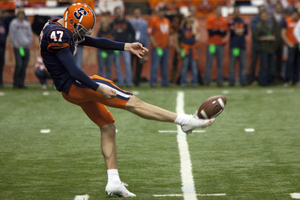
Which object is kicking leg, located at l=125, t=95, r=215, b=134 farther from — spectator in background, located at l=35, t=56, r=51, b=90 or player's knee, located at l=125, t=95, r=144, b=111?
spectator in background, located at l=35, t=56, r=51, b=90

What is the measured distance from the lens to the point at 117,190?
3965mm

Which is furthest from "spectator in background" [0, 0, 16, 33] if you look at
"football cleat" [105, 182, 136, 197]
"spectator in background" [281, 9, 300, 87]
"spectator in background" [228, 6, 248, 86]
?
"football cleat" [105, 182, 136, 197]

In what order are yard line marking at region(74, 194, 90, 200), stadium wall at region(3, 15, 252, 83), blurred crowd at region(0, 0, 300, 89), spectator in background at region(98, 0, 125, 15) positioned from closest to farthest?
yard line marking at region(74, 194, 90, 200) < blurred crowd at region(0, 0, 300, 89) < stadium wall at region(3, 15, 252, 83) < spectator in background at region(98, 0, 125, 15)

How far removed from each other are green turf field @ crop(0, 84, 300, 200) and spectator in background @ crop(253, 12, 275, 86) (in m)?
3.54

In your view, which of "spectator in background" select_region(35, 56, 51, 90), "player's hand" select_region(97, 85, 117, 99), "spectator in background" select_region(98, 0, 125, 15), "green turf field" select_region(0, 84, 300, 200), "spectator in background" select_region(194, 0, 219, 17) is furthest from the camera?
"spectator in background" select_region(194, 0, 219, 17)

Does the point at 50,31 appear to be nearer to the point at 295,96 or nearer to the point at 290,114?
the point at 290,114

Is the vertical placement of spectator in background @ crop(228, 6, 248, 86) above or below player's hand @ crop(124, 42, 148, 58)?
below

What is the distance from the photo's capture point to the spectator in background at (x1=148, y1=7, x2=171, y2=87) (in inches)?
496

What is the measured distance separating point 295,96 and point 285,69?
3.10 metres

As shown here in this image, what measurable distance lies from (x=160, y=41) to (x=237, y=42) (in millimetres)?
2147

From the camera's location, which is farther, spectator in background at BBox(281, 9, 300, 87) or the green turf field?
spectator in background at BBox(281, 9, 300, 87)

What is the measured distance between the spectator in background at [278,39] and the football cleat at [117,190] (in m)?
10.0

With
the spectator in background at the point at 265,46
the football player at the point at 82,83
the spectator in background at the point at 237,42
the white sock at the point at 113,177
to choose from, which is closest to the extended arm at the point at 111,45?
the football player at the point at 82,83

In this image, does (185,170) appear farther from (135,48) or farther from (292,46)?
(292,46)
